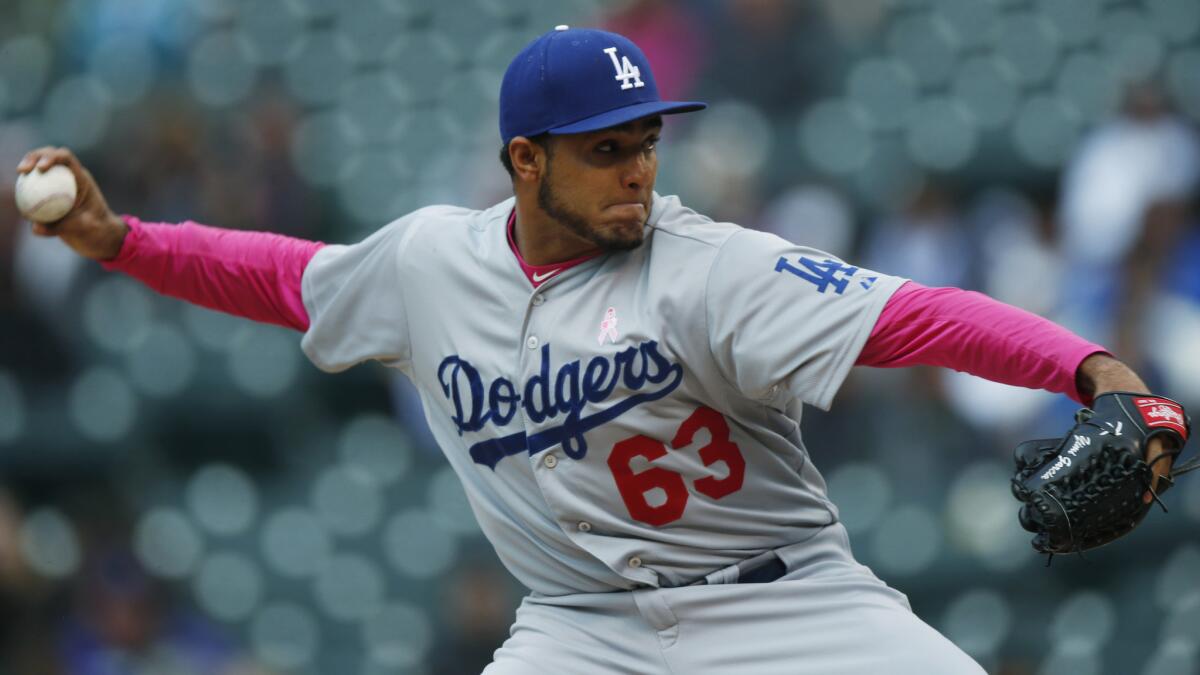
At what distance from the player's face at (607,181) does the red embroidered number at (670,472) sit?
38cm

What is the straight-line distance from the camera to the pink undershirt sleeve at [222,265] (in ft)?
11.5

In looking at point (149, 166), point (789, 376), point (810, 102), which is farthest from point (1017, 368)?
point (149, 166)

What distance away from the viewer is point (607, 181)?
3074 millimetres

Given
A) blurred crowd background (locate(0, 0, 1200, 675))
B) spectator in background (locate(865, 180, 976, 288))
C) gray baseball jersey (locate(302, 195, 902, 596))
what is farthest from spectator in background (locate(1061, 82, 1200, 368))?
gray baseball jersey (locate(302, 195, 902, 596))

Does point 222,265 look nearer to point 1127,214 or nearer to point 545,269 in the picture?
point 545,269

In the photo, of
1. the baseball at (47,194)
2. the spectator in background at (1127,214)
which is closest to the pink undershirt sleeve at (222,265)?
the baseball at (47,194)

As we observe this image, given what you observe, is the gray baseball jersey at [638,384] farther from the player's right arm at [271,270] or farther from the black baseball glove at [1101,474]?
the black baseball glove at [1101,474]

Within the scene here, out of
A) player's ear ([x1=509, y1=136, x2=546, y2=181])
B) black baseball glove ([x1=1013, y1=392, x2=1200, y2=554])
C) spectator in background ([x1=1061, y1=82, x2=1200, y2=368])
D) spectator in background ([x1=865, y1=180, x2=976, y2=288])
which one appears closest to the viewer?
black baseball glove ([x1=1013, y1=392, x2=1200, y2=554])

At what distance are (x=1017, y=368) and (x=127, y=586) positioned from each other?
4.77m

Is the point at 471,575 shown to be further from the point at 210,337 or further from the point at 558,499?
the point at 558,499

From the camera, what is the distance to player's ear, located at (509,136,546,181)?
3164mm

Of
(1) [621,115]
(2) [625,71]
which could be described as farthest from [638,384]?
(2) [625,71]

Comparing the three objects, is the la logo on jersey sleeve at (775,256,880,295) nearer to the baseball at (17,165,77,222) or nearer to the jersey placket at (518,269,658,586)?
the jersey placket at (518,269,658,586)

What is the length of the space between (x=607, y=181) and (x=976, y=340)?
32.2 inches
